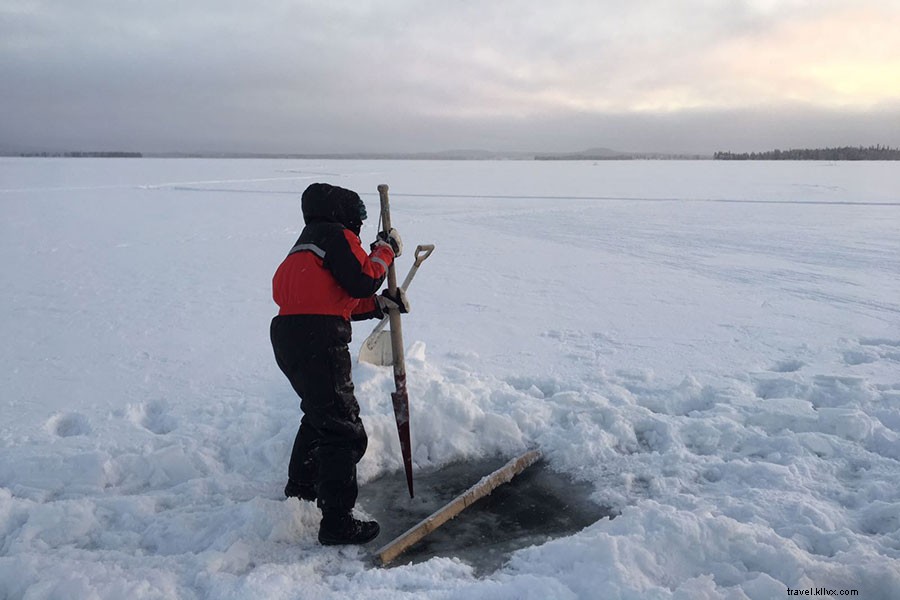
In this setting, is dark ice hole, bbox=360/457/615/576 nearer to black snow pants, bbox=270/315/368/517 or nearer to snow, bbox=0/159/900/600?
snow, bbox=0/159/900/600

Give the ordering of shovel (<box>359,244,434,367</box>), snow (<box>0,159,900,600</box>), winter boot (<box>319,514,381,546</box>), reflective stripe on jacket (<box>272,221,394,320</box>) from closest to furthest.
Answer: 1. snow (<box>0,159,900,600</box>)
2. reflective stripe on jacket (<box>272,221,394,320</box>)
3. winter boot (<box>319,514,381,546</box>)
4. shovel (<box>359,244,434,367</box>)

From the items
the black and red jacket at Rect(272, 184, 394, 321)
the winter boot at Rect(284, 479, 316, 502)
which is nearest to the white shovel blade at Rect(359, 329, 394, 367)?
the winter boot at Rect(284, 479, 316, 502)

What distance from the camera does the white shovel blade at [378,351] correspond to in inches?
185

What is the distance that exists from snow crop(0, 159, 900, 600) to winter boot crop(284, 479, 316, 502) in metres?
0.10

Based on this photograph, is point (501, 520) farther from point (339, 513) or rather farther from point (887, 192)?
point (887, 192)

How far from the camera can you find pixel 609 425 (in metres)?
4.16

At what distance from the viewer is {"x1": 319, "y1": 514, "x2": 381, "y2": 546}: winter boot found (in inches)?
119

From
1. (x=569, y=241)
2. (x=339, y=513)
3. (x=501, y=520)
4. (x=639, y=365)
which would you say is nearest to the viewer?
(x=339, y=513)

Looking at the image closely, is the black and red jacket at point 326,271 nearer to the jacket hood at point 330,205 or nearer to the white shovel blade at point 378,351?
the jacket hood at point 330,205

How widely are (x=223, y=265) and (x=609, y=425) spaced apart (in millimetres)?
7095

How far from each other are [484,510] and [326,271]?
4.81 ft

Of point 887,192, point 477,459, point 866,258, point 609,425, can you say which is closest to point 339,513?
point 477,459

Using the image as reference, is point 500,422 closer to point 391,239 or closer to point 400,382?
point 400,382

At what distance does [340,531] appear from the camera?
302 cm
